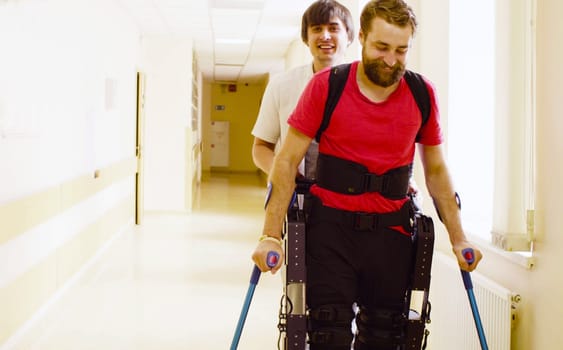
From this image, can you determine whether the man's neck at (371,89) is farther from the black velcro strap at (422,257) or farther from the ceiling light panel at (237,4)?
the ceiling light panel at (237,4)

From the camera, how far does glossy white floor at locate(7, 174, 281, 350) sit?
394 centimetres

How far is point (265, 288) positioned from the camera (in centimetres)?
545

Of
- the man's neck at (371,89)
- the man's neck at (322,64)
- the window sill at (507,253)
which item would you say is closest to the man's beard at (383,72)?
the man's neck at (371,89)

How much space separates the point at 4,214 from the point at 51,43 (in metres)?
1.36

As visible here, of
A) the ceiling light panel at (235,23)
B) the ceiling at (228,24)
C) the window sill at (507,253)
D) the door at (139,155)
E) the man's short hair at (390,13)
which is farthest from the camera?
the door at (139,155)

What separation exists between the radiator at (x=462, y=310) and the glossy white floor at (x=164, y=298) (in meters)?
1.06

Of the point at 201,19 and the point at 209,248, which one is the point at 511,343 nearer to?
the point at 209,248

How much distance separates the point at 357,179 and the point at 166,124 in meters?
8.20

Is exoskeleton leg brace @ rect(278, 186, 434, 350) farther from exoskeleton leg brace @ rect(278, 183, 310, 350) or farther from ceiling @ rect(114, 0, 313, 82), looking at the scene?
ceiling @ rect(114, 0, 313, 82)

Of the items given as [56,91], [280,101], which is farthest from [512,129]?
[56,91]

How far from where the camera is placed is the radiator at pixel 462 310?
2.44 meters

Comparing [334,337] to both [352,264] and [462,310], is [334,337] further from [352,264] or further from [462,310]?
[462,310]

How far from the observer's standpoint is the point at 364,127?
2047mm

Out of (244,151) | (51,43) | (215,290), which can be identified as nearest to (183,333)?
(215,290)
